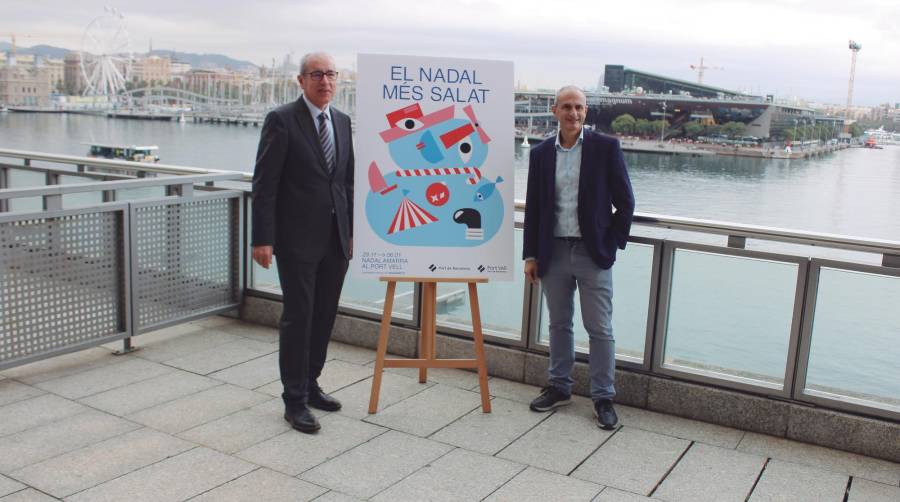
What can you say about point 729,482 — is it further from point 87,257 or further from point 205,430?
point 87,257

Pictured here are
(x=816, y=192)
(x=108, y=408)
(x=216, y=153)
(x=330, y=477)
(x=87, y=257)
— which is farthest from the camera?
(x=216, y=153)

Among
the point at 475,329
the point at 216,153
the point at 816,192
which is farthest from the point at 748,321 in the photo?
the point at 216,153

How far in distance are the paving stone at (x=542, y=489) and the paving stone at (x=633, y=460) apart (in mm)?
77

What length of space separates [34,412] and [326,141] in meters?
1.73

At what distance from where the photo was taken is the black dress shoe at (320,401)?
345cm

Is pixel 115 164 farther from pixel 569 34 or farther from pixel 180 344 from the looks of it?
pixel 569 34

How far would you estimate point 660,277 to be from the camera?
3562 mm

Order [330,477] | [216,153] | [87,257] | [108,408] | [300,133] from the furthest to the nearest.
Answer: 1. [216,153]
2. [87,257]
3. [108,408]
4. [300,133]
5. [330,477]

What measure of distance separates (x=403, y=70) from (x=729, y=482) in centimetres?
216

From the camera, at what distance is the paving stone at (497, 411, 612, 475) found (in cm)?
298

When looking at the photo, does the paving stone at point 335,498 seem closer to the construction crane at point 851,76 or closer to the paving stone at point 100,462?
the paving stone at point 100,462

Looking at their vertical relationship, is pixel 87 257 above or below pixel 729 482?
above

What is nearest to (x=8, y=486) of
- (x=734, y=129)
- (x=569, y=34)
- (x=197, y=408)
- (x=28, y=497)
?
(x=28, y=497)

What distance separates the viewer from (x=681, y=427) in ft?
11.2
